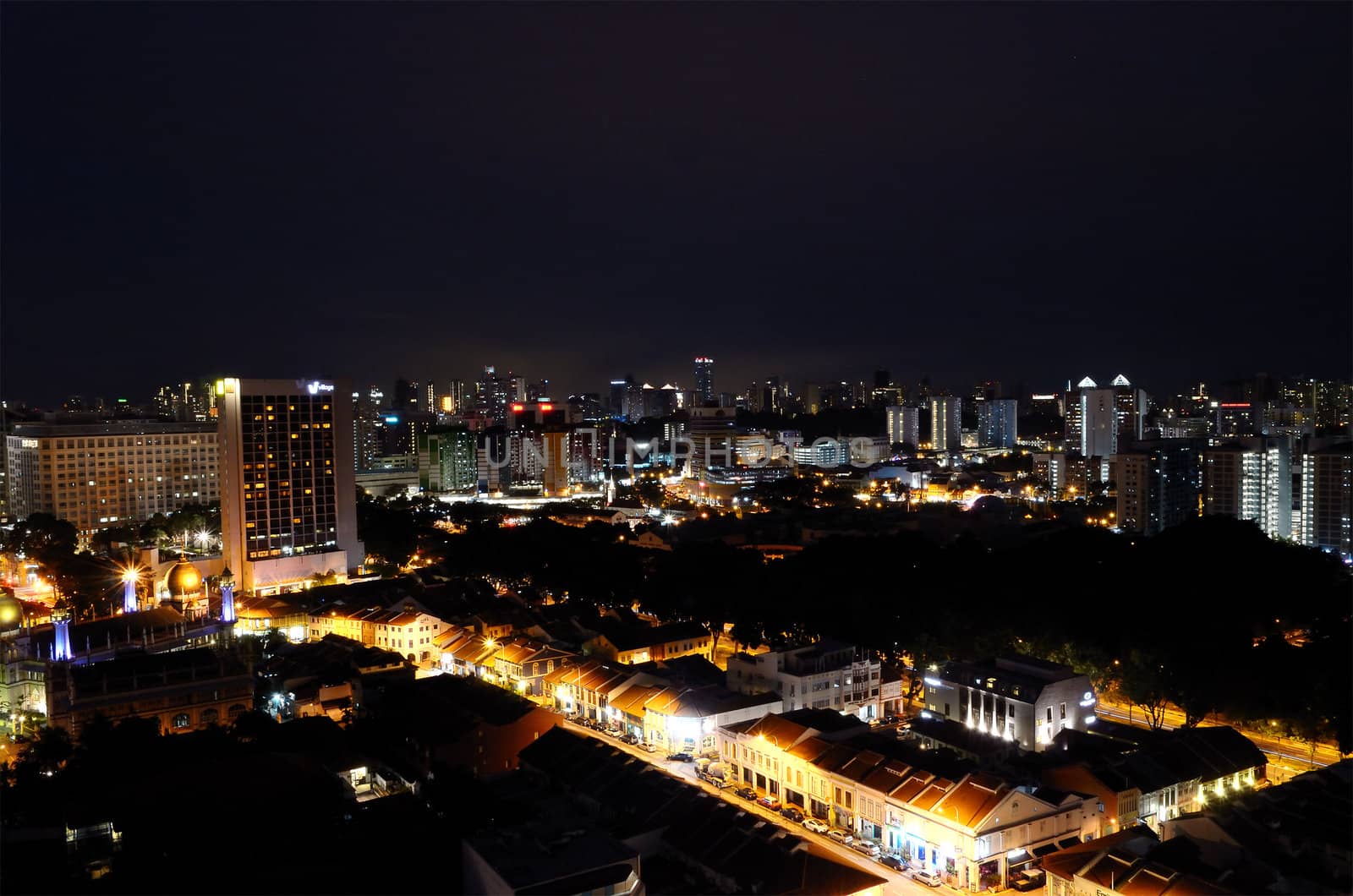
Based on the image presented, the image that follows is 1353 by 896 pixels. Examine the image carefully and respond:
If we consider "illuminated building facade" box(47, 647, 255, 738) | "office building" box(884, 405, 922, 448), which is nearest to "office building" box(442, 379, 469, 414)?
"office building" box(884, 405, 922, 448)

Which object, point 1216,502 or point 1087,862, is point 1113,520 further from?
point 1087,862

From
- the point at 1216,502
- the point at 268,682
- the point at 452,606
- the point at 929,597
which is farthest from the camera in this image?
the point at 1216,502

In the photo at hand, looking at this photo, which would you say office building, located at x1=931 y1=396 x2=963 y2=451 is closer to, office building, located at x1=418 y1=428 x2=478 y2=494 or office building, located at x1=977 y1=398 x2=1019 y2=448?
office building, located at x1=977 y1=398 x2=1019 y2=448

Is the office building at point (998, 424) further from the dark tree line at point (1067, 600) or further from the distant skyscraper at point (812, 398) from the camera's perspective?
the dark tree line at point (1067, 600)

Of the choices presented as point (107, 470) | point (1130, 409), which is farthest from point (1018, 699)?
point (1130, 409)

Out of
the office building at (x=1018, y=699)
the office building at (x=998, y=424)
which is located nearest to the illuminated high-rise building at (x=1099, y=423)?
the office building at (x=998, y=424)

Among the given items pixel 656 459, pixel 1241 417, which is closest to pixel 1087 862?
pixel 656 459

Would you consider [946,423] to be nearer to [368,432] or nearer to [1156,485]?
[1156,485]
